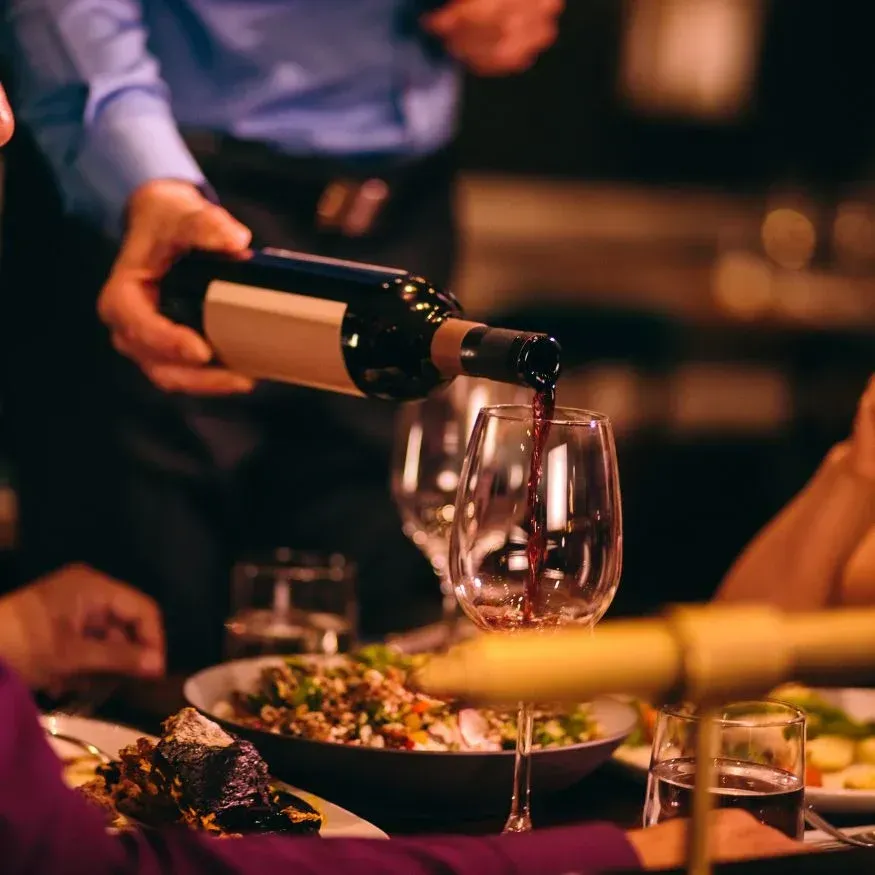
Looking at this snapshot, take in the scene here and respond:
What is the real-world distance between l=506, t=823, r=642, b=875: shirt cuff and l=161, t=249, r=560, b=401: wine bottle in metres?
0.46

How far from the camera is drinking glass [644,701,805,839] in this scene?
91 centimetres

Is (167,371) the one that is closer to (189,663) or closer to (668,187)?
(189,663)

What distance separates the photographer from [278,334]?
133 cm

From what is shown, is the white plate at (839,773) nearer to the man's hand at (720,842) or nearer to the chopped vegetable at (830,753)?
the chopped vegetable at (830,753)

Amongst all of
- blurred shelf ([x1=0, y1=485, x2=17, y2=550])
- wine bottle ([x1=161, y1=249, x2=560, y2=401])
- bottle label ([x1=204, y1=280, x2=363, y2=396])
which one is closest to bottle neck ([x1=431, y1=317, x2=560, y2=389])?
wine bottle ([x1=161, y1=249, x2=560, y2=401])

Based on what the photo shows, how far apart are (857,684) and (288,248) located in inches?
60.3

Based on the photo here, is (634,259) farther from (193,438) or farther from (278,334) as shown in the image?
(278,334)

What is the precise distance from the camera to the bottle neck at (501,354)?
107cm

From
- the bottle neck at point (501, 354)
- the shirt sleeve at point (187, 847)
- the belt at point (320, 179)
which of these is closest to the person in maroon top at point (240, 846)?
the shirt sleeve at point (187, 847)

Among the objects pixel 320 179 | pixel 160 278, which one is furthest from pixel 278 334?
pixel 320 179

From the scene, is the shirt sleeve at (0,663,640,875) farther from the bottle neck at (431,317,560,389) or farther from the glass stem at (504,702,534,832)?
the bottle neck at (431,317,560,389)

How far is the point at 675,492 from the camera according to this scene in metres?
4.91

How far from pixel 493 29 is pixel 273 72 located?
1.06ft

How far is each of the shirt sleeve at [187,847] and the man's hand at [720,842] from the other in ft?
0.04
